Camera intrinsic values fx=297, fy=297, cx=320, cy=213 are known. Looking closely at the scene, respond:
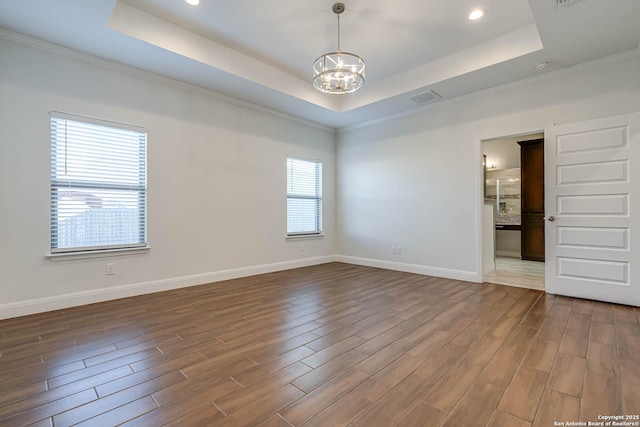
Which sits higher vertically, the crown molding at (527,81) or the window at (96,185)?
the crown molding at (527,81)

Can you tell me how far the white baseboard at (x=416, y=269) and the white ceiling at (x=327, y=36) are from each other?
9.15 feet

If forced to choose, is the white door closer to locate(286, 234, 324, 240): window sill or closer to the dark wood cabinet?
the dark wood cabinet

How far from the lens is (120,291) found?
3658mm

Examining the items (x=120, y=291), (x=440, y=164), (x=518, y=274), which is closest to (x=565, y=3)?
(x=440, y=164)

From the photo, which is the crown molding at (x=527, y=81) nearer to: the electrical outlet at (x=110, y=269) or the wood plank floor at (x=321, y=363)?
the wood plank floor at (x=321, y=363)

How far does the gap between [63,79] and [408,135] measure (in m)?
4.89

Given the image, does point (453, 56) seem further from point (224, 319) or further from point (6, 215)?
point (6, 215)

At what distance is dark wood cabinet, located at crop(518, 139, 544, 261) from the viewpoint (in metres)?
6.32

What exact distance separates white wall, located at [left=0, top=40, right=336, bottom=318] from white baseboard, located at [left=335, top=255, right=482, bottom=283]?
0.63 meters

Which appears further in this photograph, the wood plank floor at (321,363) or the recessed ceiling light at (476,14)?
the recessed ceiling light at (476,14)

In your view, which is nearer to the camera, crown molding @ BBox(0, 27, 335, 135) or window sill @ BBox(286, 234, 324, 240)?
crown molding @ BBox(0, 27, 335, 135)

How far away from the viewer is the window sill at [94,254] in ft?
10.7

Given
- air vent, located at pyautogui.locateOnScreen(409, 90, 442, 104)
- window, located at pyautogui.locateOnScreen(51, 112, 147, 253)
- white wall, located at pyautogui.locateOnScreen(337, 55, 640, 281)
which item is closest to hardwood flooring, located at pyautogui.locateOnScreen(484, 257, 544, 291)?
white wall, located at pyautogui.locateOnScreen(337, 55, 640, 281)

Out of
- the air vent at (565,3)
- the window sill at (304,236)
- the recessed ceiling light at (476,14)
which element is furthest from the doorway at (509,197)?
the air vent at (565,3)
